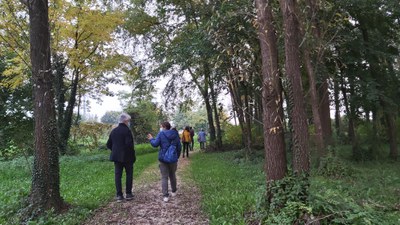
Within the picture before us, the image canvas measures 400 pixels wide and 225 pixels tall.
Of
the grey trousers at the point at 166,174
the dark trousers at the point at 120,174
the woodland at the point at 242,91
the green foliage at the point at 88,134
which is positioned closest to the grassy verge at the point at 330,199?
the woodland at the point at 242,91

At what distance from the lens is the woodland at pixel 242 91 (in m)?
5.11

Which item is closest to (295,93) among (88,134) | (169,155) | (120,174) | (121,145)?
(169,155)

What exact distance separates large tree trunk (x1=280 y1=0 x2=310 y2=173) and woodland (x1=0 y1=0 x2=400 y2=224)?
0.05 feet

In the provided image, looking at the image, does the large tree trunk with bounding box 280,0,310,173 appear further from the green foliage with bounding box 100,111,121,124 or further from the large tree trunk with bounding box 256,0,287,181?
the green foliage with bounding box 100,111,121,124

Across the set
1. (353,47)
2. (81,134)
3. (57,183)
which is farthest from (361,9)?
(81,134)

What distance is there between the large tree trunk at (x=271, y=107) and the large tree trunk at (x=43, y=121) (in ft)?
12.5

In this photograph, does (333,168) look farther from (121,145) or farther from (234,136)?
(234,136)

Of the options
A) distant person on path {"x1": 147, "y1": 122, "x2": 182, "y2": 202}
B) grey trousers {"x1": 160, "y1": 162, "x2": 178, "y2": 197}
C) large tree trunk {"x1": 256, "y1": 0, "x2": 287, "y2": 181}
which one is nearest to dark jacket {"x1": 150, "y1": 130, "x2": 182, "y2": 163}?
distant person on path {"x1": 147, "y1": 122, "x2": 182, "y2": 202}

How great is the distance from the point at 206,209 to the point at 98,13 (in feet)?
46.2

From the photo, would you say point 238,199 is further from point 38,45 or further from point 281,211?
point 38,45

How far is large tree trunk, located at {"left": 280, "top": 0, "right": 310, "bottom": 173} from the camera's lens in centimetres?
496

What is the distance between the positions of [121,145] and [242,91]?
519 inches

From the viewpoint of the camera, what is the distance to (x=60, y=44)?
17.5 meters

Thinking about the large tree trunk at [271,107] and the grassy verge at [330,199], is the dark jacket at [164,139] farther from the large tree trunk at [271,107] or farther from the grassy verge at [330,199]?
the large tree trunk at [271,107]
